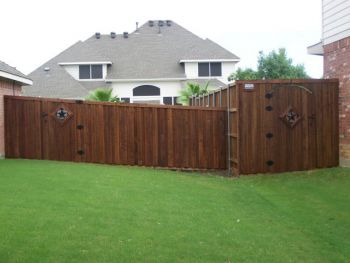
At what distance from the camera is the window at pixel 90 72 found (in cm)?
4072

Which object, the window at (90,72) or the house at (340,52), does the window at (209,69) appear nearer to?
the window at (90,72)

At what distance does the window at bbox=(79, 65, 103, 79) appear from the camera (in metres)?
40.7

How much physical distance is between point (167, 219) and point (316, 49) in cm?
854

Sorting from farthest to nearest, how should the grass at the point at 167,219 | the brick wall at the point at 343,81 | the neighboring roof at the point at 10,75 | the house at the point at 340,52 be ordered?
the neighboring roof at the point at 10,75, the brick wall at the point at 343,81, the house at the point at 340,52, the grass at the point at 167,219

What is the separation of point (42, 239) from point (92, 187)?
3.80m

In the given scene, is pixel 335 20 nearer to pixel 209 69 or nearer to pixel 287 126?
pixel 287 126

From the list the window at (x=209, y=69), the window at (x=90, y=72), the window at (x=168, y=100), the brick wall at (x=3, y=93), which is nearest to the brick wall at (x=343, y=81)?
the brick wall at (x=3, y=93)

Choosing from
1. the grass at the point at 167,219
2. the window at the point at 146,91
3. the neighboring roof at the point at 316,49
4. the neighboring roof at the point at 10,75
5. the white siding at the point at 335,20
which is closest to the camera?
the grass at the point at 167,219

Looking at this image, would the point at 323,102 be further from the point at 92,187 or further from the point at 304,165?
the point at 92,187

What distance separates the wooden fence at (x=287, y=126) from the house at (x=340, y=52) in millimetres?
256

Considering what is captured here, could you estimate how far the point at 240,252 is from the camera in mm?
6129

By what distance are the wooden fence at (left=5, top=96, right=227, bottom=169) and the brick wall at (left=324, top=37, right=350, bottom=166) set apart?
321 centimetres

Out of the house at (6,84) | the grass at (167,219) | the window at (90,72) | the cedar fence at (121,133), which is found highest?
the window at (90,72)

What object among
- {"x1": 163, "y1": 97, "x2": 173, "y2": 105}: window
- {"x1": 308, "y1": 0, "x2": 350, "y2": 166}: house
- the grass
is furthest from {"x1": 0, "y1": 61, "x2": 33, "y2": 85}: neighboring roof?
{"x1": 163, "y1": 97, "x2": 173, "y2": 105}: window
